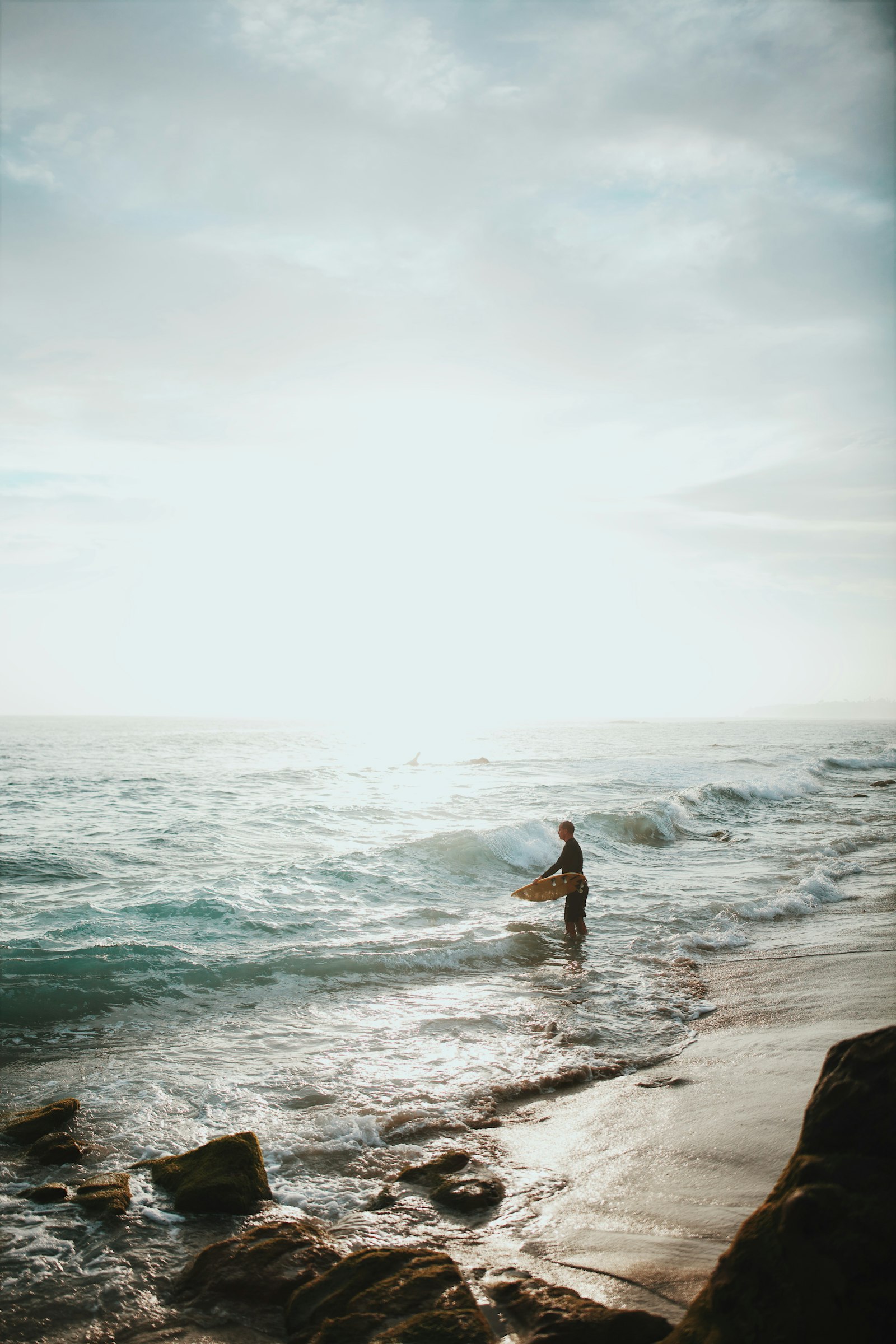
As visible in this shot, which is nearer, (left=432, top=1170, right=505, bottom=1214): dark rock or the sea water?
(left=432, top=1170, right=505, bottom=1214): dark rock

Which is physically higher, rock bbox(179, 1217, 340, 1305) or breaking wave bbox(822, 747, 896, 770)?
rock bbox(179, 1217, 340, 1305)

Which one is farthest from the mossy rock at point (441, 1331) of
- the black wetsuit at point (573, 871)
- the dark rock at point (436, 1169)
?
the black wetsuit at point (573, 871)

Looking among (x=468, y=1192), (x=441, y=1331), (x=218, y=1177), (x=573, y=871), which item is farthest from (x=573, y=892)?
(x=441, y=1331)

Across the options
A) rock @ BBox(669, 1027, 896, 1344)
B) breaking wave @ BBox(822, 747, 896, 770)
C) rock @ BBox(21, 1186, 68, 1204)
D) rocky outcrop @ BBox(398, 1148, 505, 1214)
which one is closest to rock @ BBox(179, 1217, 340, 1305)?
rocky outcrop @ BBox(398, 1148, 505, 1214)

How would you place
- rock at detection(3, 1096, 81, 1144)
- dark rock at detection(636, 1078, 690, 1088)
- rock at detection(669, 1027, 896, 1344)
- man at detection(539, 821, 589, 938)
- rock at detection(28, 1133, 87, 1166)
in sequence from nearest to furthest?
rock at detection(669, 1027, 896, 1344) → rock at detection(28, 1133, 87, 1166) → rock at detection(3, 1096, 81, 1144) → dark rock at detection(636, 1078, 690, 1088) → man at detection(539, 821, 589, 938)

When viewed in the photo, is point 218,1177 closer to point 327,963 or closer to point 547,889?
point 327,963

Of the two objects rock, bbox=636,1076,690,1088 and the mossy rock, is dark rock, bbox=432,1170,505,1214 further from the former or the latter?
rock, bbox=636,1076,690,1088

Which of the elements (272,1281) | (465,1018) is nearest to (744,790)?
(465,1018)

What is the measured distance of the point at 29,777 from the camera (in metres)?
33.4

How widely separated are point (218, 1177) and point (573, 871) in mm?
8271

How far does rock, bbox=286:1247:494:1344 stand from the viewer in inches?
121

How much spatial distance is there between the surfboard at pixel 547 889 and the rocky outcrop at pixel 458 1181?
7290 millimetres

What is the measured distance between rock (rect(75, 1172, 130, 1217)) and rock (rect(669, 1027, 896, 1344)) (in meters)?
3.67

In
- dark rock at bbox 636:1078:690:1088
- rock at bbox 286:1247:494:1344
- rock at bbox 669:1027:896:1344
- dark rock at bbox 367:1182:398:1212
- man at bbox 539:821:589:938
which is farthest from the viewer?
man at bbox 539:821:589:938
